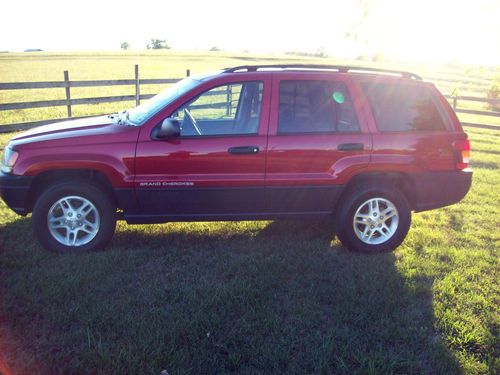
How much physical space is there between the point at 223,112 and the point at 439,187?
251cm

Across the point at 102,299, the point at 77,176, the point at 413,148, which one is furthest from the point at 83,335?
the point at 413,148

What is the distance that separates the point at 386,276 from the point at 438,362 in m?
1.19

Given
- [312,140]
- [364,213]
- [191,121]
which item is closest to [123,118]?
[191,121]

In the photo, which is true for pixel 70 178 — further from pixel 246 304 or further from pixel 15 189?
pixel 246 304

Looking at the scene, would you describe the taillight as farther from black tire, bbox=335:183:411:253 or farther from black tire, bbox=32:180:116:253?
black tire, bbox=32:180:116:253

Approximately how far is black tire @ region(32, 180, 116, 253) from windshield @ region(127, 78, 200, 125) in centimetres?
83

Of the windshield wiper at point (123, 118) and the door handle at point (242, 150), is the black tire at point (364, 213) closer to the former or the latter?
the door handle at point (242, 150)

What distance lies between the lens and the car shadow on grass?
A: 2.91 metres

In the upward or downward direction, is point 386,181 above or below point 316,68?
below

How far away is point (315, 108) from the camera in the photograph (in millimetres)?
4516

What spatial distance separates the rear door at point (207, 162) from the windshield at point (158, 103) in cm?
15

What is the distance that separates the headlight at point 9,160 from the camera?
14.0 feet

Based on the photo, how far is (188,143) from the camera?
4246 mm

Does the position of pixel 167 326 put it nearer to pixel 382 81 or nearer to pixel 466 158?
pixel 382 81
